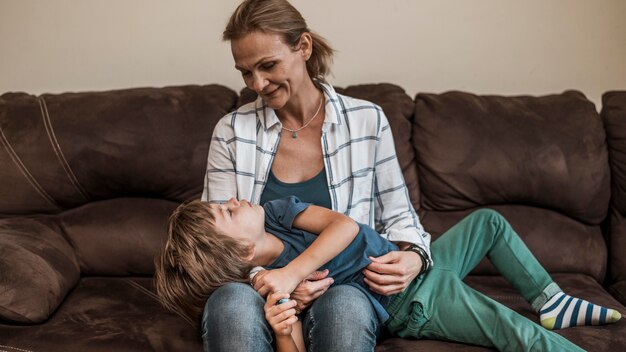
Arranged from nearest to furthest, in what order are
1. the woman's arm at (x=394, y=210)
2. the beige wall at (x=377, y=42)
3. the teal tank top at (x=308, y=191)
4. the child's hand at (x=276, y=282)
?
the child's hand at (x=276, y=282), the woman's arm at (x=394, y=210), the teal tank top at (x=308, y=191), the beige wall at (x=377, y=42)

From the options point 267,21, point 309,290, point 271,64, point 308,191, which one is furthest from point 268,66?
point 309,290

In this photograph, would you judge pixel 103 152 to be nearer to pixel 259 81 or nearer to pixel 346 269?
pixel 259 81

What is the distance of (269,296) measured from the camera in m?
1.62

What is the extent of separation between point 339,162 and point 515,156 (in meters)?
0.63

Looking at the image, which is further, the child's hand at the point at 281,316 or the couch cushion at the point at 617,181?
the couch cushion at the point at 617,181

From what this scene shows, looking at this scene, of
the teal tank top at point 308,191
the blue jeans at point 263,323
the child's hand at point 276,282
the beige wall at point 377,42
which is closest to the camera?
the blue jeans at point 263,323

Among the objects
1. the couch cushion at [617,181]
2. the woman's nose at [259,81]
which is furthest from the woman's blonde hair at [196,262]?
the couch cushion at [617,181]

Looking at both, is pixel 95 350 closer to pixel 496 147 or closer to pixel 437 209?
pixel 437 209

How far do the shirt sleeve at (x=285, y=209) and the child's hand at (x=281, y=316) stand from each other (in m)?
0.31

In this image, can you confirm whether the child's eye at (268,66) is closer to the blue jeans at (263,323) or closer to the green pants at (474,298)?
the blue jeans at (263,323)

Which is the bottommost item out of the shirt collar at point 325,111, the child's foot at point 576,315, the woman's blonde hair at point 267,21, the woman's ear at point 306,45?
the child's foot at point 576,315

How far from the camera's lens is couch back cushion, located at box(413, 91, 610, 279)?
7.44 ft

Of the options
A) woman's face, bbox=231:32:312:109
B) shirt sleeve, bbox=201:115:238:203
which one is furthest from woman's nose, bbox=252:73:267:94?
shirt sleeve, bbox=201:115:238:203

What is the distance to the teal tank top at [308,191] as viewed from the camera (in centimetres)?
201
